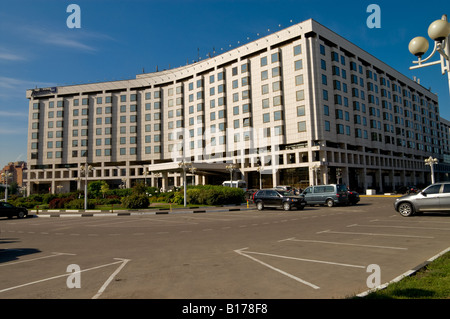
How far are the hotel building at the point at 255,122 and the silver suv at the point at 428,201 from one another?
28.2 meters

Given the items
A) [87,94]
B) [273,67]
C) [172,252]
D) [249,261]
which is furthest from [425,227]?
[87,94]

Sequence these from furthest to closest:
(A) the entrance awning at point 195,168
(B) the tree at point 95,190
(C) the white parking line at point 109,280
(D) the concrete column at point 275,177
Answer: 1. (D) the concrete column at point 275,177
2. (A) the entrance awning at point 195,168
3. (B) the tree at point 95,190
4. (C) the white parking line at point 109,280

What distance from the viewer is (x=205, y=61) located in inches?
2692

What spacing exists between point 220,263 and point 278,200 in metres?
17.4

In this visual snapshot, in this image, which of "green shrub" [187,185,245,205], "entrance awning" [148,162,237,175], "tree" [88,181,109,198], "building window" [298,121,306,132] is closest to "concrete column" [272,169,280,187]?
"building window" [298,121,306,132]

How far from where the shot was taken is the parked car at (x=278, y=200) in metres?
23.3

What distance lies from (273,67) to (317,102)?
1104 centimetres

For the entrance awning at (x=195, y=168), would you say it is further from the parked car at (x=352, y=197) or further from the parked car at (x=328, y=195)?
the parked car at (x=352, y=197)

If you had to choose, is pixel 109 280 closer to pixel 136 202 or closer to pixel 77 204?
pixel 136 202

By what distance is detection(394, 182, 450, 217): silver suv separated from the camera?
14469mm

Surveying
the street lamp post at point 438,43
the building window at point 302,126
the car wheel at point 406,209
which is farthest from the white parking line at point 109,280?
the building window at point 302,126

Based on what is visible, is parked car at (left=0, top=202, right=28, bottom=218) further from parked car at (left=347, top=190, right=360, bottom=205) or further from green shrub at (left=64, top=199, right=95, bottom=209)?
parked car at (left=347, top=190, right=360, bottom=205)

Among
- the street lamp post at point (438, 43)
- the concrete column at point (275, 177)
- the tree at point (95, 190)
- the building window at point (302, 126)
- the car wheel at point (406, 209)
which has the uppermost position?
the building window at point (302, 126)
